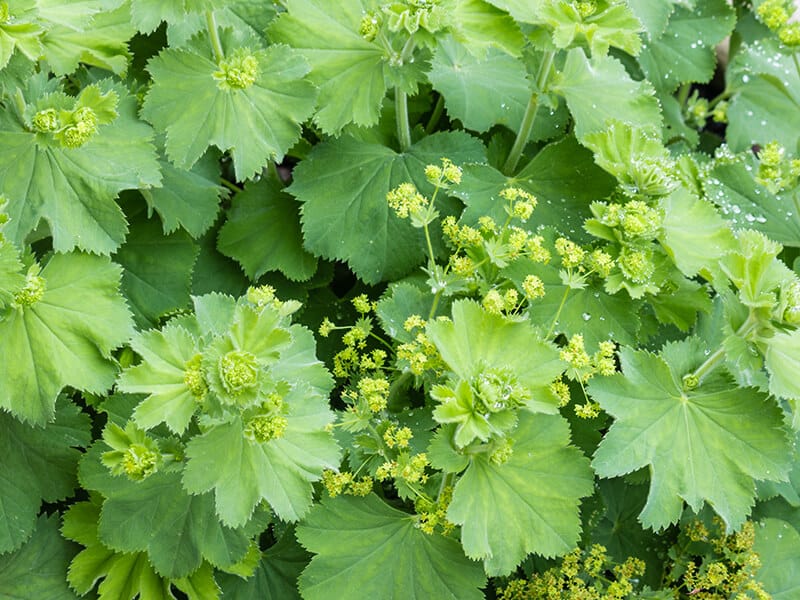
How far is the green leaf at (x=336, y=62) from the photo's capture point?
6.39ft

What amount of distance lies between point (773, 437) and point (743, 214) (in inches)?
28.3

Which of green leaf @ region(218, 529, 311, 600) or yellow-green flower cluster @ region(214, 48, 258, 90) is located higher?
yellow-green flower cluster @ region(214, 48, 258, 90)

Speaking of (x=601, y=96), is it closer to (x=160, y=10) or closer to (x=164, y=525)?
(x=160, y=10)

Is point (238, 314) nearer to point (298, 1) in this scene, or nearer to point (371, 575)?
point (371, 575)

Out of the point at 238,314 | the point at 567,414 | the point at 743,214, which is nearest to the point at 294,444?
the point at 238,314

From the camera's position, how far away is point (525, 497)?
1.65 metres

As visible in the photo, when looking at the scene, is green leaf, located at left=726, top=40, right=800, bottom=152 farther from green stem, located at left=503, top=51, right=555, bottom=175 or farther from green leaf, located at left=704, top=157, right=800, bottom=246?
green stem, located at left=503, top=51, right=555, bottom=175

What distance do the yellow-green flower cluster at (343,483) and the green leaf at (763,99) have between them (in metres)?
1.76

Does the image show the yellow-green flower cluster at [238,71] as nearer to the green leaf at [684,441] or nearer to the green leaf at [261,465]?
the green leaf at [261,465]

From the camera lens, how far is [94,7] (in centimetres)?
173

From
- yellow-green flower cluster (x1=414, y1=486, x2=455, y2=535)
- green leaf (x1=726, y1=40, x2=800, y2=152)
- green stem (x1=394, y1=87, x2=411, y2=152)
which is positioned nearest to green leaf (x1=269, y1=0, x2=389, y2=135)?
green stem (x1=394, y1=87, x2=411, y2=152)

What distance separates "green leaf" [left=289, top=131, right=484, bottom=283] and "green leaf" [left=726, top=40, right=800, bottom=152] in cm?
107

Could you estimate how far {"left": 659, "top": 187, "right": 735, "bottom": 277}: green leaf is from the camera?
5.84ft

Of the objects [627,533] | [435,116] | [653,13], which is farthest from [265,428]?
[653,13]
